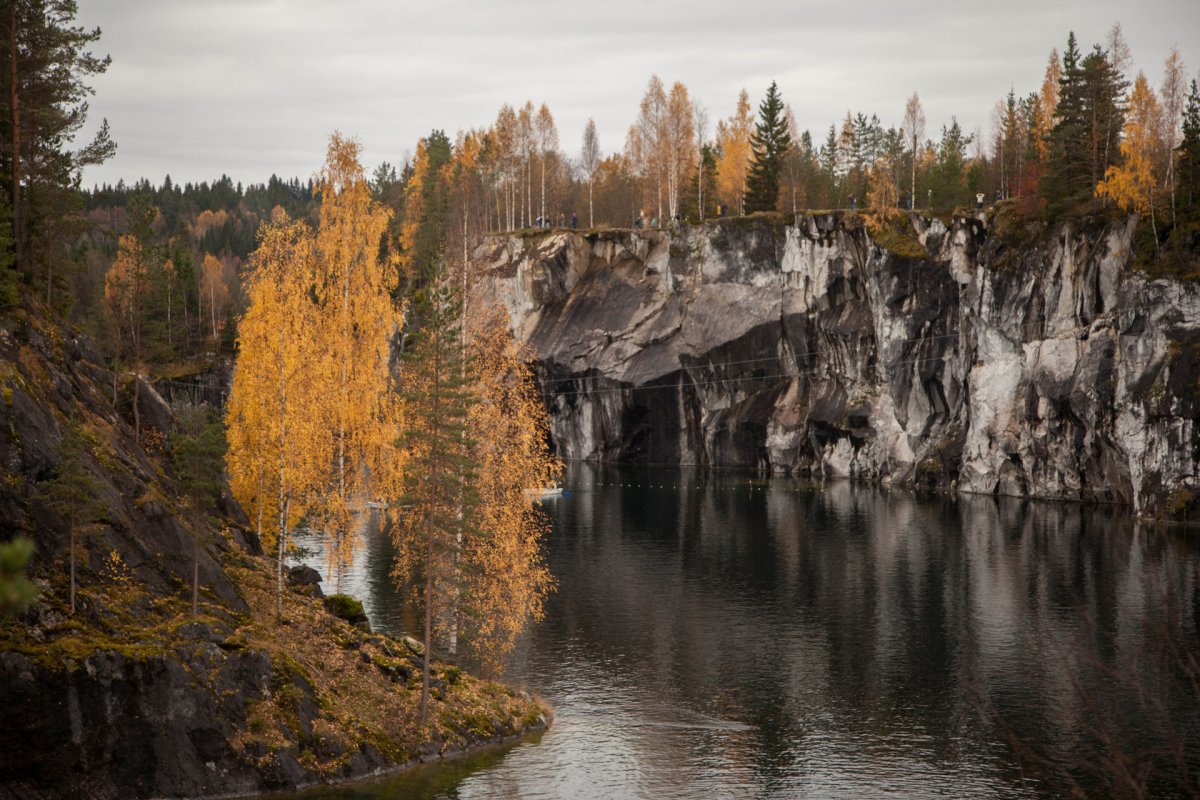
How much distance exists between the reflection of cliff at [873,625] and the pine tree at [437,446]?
27.3 ft

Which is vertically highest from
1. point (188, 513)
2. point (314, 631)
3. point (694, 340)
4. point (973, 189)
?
point (973, 189)

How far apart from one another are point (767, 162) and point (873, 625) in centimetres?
6987

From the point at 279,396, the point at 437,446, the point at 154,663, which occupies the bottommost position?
the point at 154,663

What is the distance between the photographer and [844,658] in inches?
1645

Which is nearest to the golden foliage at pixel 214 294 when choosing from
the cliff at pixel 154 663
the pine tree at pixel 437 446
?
the cliff at pixel 154 663

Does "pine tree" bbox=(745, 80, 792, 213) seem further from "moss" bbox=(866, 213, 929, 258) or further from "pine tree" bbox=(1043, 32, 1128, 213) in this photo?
"pine tree" bbox=(1043, 32, 1128, 213)

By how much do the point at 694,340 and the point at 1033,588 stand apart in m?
57.6

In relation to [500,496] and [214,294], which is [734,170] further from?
[500,496]

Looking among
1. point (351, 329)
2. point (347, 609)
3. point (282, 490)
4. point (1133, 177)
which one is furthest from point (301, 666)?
point (1133, 177)

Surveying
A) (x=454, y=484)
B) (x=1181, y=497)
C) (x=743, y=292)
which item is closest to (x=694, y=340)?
(x=743, y=292)

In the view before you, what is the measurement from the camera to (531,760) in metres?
30.1

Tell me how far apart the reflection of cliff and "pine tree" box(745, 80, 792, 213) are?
4099 cm

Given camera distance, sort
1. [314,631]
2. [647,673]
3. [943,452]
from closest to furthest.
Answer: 1. [314,631]
2. [647,673]
3. [943,452]

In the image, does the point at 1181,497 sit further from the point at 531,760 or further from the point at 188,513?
the point at 188,513
